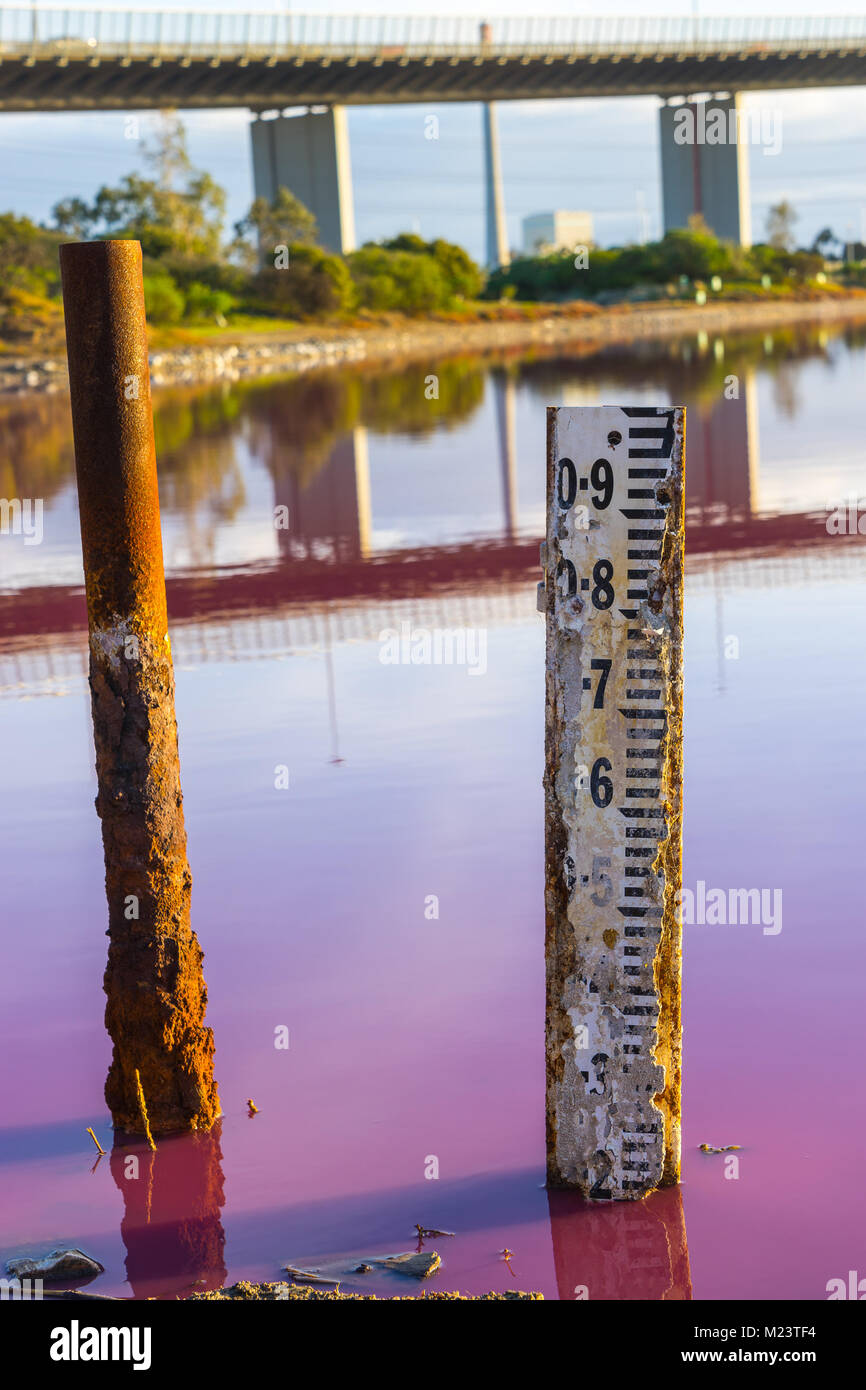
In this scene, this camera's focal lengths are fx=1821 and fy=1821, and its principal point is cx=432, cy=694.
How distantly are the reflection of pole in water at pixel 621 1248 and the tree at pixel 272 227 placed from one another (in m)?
89.2

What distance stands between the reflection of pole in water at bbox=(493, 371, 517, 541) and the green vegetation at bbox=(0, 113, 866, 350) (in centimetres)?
2463

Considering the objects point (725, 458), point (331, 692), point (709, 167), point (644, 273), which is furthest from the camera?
point (709, 167)

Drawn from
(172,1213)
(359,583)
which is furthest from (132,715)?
(359,583)

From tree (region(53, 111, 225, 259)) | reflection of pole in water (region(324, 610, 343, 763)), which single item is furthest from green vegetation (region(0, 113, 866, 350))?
reflection of pole in water (region(324, 610, 343, 763))

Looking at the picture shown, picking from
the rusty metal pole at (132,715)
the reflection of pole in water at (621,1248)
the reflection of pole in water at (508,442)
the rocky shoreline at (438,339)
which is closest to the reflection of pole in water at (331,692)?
the rusty metal pole at (132,715)

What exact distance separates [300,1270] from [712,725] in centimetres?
674

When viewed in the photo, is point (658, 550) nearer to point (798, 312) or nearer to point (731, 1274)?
point (731, 1274)

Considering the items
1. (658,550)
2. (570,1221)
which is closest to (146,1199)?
(570,1221)

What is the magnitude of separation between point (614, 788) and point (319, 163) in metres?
104

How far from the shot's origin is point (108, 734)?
6.47 meters

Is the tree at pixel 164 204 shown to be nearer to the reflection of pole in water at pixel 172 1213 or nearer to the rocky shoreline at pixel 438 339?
the rocky shoreline at pixel 438 339

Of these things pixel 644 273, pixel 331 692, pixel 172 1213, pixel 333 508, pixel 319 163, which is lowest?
pixel 172 1213

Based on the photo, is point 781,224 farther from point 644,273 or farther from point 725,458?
point 725,458

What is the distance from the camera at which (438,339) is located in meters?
79.4
